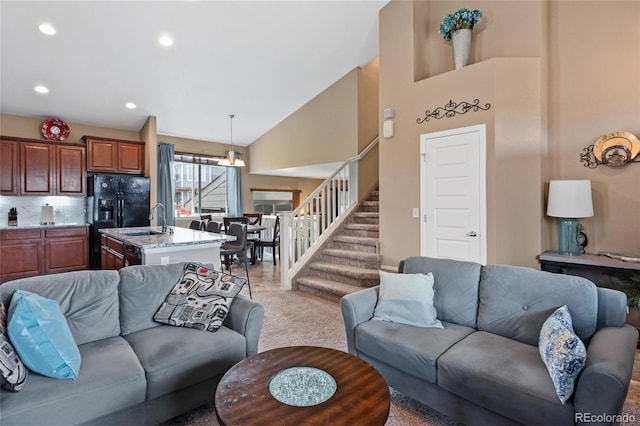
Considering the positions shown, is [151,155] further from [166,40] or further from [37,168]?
[166,40]

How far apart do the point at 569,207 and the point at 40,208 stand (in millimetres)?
7891

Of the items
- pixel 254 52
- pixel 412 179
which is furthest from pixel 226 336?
pixel 254 52

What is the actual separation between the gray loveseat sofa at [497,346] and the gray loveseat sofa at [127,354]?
96cm

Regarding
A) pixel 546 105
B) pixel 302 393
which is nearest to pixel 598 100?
pixel 546 105

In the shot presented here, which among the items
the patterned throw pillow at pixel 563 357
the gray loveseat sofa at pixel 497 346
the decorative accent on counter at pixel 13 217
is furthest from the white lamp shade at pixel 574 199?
the decorative accent on counter at pixel 13 217

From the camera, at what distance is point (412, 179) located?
420 cm

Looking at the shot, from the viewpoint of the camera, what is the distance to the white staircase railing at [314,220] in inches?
194

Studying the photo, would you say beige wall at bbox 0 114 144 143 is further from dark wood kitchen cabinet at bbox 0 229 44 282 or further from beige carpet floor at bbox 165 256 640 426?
beige carpet floor at bbox 165 256 640 426

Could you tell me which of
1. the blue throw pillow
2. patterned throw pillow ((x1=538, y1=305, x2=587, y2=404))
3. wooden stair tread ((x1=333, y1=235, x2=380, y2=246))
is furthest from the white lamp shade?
the blue throw pillow

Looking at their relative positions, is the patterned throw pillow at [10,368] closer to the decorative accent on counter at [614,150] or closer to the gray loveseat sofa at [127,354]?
the gray loveseat sofa at [127,354]

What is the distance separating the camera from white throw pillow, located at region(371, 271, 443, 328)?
91.7 inches

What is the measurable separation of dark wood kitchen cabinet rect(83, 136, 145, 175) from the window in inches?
49.3

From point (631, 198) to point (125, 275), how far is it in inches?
176

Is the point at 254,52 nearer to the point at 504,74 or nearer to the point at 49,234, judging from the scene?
the point at 504,74
